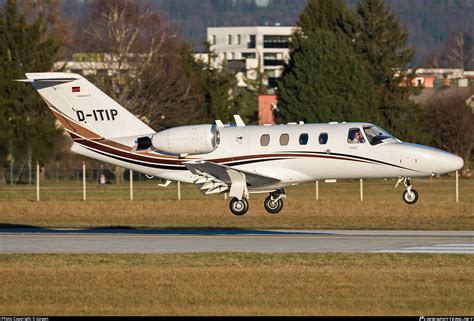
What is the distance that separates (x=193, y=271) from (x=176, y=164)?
13784 mm

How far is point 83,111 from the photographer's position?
36344mm

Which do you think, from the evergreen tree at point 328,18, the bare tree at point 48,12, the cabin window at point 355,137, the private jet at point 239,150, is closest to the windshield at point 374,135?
the private jet at point 239,150

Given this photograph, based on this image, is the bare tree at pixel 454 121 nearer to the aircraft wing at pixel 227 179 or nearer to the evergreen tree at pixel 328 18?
the evergreen tree at pixel 328 18

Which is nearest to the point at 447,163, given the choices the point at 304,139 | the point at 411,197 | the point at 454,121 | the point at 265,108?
the point at 411,197

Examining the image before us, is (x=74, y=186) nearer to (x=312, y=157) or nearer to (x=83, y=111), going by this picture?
(x=83, y=111)

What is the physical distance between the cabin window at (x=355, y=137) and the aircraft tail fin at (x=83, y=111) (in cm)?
650

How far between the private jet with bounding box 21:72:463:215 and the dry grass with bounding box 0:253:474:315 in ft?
32.5

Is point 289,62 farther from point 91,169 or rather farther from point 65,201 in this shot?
point 65,201

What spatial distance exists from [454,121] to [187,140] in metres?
38.7

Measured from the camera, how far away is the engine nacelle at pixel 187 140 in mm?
34812

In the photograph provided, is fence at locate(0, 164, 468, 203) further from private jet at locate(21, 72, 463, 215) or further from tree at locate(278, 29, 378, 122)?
tree at locate(278, 29, 378, 122)

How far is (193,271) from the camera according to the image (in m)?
22.4

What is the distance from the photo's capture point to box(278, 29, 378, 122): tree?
69.2m

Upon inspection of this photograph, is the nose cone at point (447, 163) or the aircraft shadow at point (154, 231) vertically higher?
the nose cone at point (447, 163)
